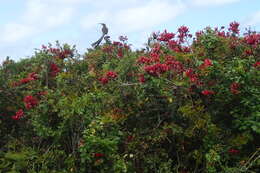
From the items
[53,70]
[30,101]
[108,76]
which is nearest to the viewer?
[30,101]

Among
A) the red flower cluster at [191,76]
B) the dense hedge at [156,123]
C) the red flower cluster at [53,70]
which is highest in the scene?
the red flower cluster at [53,70]

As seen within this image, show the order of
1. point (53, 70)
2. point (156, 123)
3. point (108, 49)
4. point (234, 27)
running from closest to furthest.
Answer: point (156, 123) → point (53, 70) → point (234, 27) → point (108, 49)

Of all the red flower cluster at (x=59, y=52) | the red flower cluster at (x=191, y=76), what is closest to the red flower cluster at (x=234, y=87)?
the red flower cluster at (x=191, y=76)

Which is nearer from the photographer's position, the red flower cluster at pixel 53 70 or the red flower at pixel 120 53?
the red flower cluster at pixel 53 70

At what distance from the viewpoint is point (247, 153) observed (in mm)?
3605

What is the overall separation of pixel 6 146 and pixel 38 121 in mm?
548

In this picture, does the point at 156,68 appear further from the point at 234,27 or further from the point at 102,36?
the point at 102,36

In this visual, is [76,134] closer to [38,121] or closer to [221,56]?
[38,121]


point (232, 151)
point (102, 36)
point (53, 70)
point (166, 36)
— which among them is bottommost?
point (232, 151)

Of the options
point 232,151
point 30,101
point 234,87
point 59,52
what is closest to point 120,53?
point 59,52

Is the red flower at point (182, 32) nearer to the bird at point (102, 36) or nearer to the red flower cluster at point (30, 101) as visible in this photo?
the red flower cluster at point (30, 101)

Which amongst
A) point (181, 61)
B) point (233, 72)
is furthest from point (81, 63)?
point (233, 72)

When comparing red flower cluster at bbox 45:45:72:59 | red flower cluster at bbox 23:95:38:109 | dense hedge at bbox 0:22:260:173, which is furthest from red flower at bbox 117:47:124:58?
red flower cluster at bbox 23:95:38:109

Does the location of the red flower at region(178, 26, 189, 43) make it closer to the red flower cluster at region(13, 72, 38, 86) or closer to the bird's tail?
the red flower cluster at region(13, 72, 38, 86)
